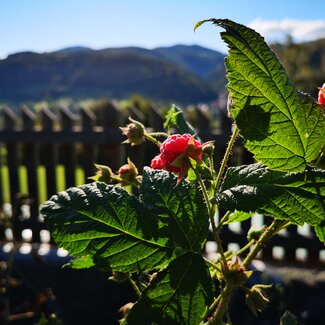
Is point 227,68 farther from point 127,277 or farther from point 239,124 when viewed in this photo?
point 127,277

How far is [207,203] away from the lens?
18.4 inches

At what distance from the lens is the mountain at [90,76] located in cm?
7438

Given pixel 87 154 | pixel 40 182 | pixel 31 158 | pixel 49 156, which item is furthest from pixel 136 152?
pixel 40 182

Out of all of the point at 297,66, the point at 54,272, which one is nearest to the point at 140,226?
the point at 54,272

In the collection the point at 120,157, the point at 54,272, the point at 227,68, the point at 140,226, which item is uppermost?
the point at 227,68

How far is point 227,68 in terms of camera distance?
0.42 meters

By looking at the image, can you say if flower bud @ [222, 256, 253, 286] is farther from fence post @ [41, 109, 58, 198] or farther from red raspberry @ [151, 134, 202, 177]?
fence post @ [41, 109, 58, 198]

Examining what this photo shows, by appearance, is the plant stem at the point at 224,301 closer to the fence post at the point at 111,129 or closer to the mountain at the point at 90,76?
the fence post at the point at 111,129

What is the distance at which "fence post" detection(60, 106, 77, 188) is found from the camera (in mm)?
4031

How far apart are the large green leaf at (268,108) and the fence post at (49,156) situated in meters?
3.82

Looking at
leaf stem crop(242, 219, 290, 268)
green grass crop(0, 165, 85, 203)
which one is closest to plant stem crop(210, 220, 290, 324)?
leaf stem crop(242, 219, 290, 268)

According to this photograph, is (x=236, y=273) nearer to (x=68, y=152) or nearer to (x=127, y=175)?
(x=127, y=175)

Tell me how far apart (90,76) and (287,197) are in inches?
3327

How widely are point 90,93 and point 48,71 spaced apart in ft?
27.1
